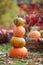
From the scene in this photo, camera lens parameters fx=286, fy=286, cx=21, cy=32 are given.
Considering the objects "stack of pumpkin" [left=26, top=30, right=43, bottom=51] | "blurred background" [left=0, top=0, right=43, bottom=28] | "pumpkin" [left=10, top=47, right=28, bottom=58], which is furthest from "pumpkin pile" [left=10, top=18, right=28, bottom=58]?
"blurred background" [left=0, top=0, right=43, bottom=28]

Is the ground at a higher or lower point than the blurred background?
lower

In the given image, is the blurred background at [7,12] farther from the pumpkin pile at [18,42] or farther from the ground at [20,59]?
the pumpkin pile at [18,42]

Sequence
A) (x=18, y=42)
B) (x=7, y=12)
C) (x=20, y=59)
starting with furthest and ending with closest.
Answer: (x=7, y=12) < (x=18, y=42) < (x=20, y=59)

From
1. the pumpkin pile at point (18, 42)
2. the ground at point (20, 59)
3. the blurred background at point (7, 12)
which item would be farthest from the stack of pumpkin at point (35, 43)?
the blurred background at point (7, 12)

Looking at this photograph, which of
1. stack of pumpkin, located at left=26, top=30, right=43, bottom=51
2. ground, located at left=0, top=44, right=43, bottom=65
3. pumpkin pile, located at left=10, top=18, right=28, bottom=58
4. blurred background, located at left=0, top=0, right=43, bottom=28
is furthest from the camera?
blurred background, located at left=0, top=0, right=43, bottom=28

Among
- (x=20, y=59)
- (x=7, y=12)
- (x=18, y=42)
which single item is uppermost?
(x=7, y=12)

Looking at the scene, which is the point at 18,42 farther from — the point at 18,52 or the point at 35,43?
the point at 35,43

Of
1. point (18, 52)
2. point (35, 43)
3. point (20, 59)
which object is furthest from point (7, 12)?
point (20, 59)

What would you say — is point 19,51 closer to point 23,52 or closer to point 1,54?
point 23,52

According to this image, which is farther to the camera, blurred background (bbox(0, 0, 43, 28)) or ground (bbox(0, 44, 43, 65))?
blurred background (bbox(0, 0, 43, 28))

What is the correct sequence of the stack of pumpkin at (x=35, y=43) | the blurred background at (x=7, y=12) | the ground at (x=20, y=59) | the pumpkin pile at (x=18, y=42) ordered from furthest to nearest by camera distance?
the blurred background at (x=7, y=12) → the stack of pumpkin at (x=35, y=43) → the pumpkin pile at (x=18, y=42) → the ground at (x=20, y=59)

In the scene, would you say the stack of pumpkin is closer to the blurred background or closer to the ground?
the ground

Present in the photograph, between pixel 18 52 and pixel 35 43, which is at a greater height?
pixel 35 43

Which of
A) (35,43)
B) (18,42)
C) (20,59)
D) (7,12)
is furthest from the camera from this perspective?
(7,12)
